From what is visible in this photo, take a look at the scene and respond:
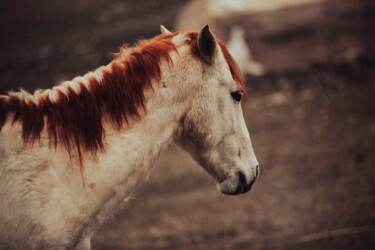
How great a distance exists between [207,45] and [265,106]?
5932 mm

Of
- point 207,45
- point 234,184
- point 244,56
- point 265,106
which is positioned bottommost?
point 265,106

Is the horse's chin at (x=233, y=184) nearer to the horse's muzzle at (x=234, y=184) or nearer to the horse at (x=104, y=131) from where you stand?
the horse's muzzle at (x=234, y=184)

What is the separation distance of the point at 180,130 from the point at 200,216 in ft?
9.34

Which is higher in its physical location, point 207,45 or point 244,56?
point 207,45

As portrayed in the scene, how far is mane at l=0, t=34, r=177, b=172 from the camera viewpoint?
1704 millimetres

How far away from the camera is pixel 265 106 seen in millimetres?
7660

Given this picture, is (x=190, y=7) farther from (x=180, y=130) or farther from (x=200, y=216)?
(x=180, y=130)

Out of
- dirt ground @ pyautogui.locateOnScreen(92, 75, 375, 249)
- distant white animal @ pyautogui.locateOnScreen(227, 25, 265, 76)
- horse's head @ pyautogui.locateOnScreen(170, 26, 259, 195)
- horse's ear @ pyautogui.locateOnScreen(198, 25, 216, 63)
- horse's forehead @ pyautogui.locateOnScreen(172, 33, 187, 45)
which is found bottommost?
dirt ground @ pyautogui.locateOnScreen(92, 75, 375, 249)

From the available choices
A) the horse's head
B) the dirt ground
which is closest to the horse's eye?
the horse's head

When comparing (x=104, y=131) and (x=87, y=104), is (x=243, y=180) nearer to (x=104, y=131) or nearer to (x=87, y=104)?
(x=104, y=131)

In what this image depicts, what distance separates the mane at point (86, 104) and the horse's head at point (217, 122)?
0.27m

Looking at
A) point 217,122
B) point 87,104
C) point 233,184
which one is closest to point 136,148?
point 87,104

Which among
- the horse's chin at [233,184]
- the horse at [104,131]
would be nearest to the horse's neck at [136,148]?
the horse at [104,131]

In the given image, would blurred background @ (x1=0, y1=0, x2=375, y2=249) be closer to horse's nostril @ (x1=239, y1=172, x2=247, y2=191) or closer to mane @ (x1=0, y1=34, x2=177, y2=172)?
horse's nostril @ (x1=239, y1=172, x2=247, y2=191)
